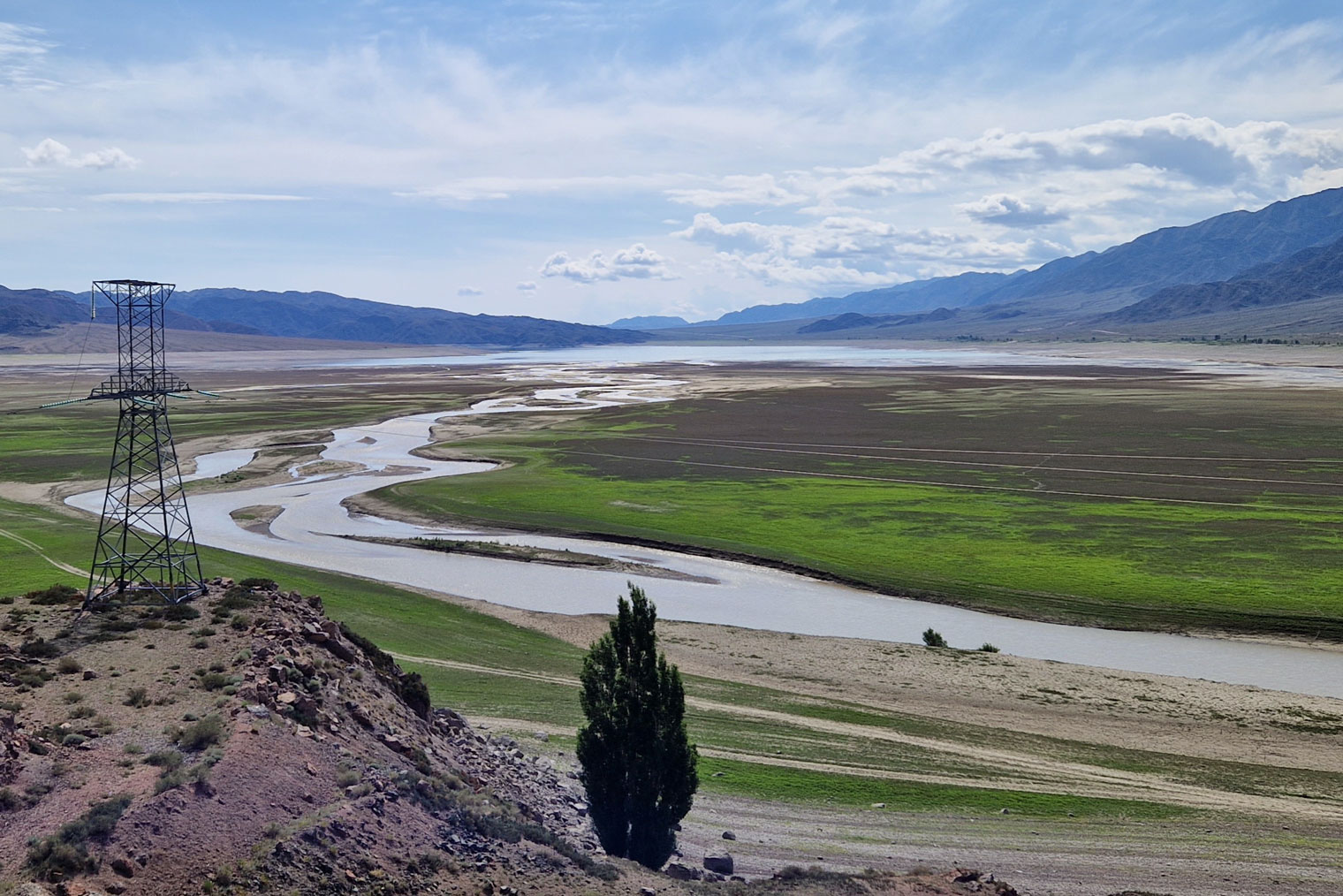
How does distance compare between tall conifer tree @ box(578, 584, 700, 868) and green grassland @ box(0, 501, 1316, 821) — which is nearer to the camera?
tall conifer tree @ box(578, 584, 700, 868)

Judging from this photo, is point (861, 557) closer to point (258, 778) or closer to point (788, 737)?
point (788, 737)

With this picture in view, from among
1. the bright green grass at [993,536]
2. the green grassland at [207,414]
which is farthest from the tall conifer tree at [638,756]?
the green grassland at [207,414]

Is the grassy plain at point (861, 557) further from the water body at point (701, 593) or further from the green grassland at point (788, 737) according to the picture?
the water body at point (701, 593)

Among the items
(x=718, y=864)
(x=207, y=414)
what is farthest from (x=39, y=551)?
(x=207, y=414)

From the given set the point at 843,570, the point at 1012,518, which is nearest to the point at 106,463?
the point at 843,570

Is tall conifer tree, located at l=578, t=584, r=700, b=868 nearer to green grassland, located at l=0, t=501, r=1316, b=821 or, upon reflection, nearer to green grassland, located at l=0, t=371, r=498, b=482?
green grassland, located at l=0, t=501, r=1316, b=821

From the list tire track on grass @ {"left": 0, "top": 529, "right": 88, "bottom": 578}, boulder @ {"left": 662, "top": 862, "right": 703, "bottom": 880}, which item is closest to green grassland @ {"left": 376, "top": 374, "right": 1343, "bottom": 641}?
tire track on grass @ {"left": 0, "top": 529, "right": 88, "bottom": 578}
